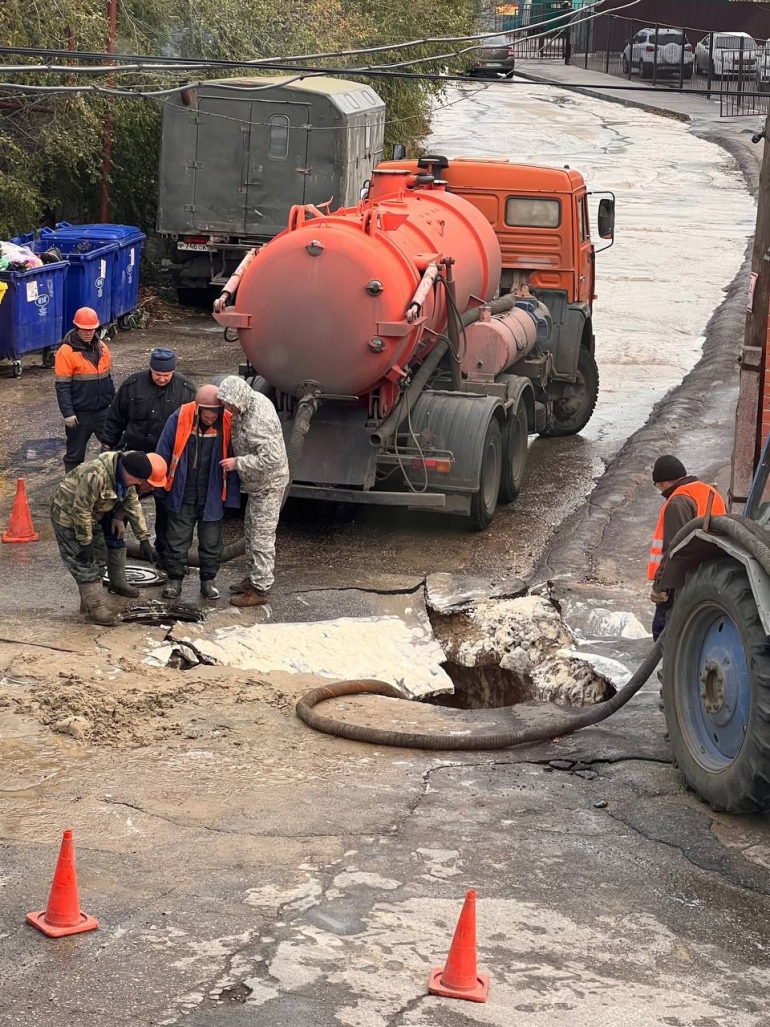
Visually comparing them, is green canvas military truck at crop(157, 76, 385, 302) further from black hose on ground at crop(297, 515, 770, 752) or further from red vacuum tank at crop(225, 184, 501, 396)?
black hose on ground at crop(297, 515, 770, 752)

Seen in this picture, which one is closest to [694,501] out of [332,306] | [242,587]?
[242,587]

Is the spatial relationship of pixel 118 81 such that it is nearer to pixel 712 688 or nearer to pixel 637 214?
pixel 637 214

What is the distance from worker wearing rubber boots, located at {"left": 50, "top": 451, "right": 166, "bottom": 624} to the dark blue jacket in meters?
0.27

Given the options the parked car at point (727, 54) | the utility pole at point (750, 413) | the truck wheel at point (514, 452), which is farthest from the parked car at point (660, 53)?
the utility pole at point (750, 413)

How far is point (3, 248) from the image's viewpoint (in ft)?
57.5

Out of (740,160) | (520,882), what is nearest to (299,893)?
(520,882)

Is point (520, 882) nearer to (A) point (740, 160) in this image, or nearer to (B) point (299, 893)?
(B) point (299, 893)

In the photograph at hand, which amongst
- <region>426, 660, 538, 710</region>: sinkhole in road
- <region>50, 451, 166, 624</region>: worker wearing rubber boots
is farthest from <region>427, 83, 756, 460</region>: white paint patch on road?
<region>50, 451, 166, 624</region>: worker wearing rubber boots

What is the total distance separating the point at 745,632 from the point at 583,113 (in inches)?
1910

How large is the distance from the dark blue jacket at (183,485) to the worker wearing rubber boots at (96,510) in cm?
27

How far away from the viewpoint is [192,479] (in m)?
10.0

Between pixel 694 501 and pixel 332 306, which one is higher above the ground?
pixel 332 306

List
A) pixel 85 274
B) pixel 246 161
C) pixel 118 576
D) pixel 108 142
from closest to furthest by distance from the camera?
pixel 118 576
pixel 85 274
pixel 246 161
pixel 108 142

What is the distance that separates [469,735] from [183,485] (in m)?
3.18
